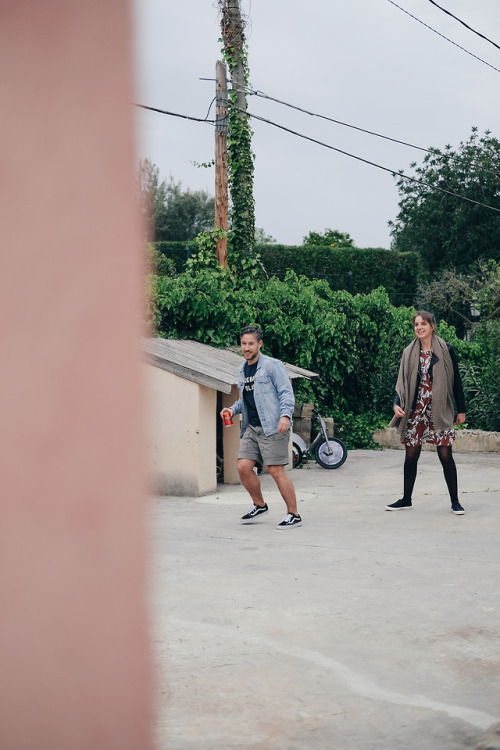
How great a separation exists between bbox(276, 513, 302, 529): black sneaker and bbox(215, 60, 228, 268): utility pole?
22.3 ft

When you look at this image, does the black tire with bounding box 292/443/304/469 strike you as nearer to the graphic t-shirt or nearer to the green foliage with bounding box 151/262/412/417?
the green foliage with bounding box 151/262/412/417

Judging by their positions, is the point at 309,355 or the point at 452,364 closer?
the point at 452,364

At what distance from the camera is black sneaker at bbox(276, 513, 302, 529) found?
7.72 m

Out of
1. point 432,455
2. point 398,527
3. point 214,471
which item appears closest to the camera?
point 398,527

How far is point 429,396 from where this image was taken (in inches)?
322

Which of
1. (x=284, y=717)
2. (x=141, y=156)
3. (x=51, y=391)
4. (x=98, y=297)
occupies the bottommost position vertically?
(x=284, y=717)

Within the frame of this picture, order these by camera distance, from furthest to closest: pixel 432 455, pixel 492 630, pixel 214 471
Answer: pixel 432 455, pixel 214 471, pixel 492 630

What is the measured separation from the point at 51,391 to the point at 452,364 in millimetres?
6506

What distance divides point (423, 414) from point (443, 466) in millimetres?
492

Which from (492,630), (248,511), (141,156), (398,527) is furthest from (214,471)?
(141,156)

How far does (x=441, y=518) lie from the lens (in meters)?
8.12

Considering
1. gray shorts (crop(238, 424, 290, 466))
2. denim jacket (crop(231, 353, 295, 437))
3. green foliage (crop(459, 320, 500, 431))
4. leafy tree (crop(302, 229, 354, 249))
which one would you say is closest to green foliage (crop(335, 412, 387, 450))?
green foliage (crop(459, 320, 500, 431))

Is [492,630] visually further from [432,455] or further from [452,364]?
[432,455]

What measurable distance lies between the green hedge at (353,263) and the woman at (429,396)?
19.3 m
